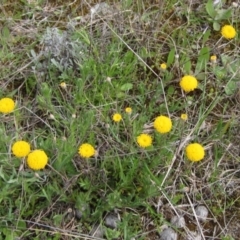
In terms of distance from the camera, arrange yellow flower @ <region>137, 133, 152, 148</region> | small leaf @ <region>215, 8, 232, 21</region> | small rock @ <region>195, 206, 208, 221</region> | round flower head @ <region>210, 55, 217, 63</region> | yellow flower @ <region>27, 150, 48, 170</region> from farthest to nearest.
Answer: small leaf @ <region>215, 8, 232, 21</region>, round flower head @ <region>210, 55, 217, 63</region>, small rock @ <region>195, 206, 208, 221</region>, yellow flower @ <region>137, 133, 152, 148</region>, yellow flower @ <region>27, 150, 48, 170</region>

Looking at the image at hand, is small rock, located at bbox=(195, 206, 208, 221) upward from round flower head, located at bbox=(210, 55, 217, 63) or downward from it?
downward

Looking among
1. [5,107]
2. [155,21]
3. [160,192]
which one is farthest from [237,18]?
[5,107]

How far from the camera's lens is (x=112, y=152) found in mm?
1951

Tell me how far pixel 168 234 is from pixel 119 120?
0.45 metres

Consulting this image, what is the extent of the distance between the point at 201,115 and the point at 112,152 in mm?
407

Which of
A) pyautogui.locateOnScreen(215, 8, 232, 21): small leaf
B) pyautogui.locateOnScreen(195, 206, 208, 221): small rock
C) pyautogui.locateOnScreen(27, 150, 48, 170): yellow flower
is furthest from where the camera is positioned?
pyautogui.locateOnScreen(215, 8, 232, 21): small leaf

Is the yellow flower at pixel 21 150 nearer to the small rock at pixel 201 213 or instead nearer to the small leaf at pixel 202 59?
the small rock at pixel 201 213

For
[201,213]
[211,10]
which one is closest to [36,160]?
[201,213]

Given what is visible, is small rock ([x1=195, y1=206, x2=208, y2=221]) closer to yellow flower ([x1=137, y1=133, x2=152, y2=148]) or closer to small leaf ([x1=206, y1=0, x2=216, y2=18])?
yellow flower ([x1=137, y1=133, x2=152, y2=148])

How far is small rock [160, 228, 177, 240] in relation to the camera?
188 centimetres

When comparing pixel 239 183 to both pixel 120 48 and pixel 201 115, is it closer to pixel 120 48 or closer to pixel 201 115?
pixel 201 115

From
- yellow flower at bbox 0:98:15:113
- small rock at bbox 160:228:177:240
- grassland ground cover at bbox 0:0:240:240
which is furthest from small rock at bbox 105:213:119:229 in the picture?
yellow flower at bbox 0:98:15:113

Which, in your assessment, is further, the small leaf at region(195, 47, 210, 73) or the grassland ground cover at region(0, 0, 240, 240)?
the small leaf at region(195, 47, 210, 73)

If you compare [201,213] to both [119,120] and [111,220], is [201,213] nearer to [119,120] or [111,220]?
[111,220]
